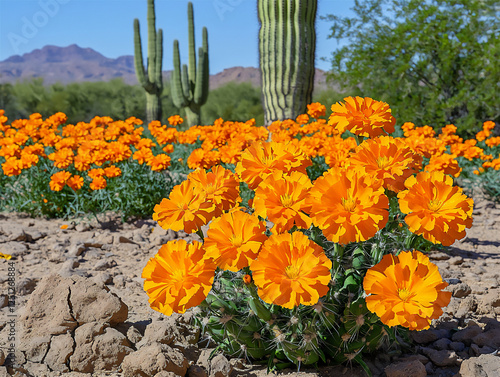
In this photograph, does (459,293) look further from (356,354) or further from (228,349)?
(228,349)

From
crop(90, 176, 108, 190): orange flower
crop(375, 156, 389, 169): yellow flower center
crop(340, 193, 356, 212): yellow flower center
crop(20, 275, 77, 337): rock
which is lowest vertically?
crop(20, 275, 77, 337): rock

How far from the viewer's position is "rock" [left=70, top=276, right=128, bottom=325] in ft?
7.02

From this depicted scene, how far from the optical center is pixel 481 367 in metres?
1.86

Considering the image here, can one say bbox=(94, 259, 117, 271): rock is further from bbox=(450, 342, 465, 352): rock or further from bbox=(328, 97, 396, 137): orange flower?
bbox=(450, 342, 465, 352): rock

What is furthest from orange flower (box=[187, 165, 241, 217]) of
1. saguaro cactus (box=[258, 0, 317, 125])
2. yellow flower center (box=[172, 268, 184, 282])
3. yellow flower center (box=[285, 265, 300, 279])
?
saguaro cactus (box=[258, 0, 317, 125])

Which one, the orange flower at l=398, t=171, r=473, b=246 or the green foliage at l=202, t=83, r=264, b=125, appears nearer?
the orange flower at l=398, t=171, r=473, b=246

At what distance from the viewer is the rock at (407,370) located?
74.3 inches

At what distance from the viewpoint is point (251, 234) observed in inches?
60.3

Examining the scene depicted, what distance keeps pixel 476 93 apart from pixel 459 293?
664 centimetres

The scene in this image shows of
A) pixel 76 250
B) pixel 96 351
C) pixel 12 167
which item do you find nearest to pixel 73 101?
pixel 12 167

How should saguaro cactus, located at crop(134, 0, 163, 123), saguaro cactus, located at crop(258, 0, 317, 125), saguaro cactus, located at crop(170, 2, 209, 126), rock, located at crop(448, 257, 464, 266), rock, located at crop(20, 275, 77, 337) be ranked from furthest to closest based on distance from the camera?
1. saguaro cactus, located at crop(170, 2, 209, 126)
2. saguaro cactus, located at crop(134, 0, 163, 123)
3. saguaro cactus, located at crop(258, 0, 317, 125)
4. rock, located at crop(448, 257, 464, 266)
5. rock, located at crop(20, 275, 77, 337)

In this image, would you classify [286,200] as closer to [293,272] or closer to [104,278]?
[293,272]

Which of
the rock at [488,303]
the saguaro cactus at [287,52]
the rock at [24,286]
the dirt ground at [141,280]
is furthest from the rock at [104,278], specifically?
the saguaro cactus at [287,52]

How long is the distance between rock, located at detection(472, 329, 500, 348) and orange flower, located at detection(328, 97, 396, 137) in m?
1.16
